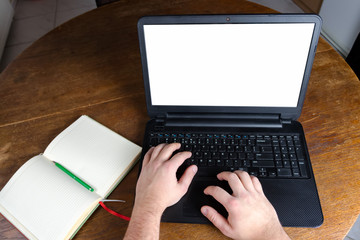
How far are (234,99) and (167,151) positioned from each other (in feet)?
0.77

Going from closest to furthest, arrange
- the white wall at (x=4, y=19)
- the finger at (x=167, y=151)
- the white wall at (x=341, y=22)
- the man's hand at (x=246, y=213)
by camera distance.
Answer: the man's hand at (x=246, y=213), the finger at (x=167, y=151), the white wall at (x=341, y=22), the white wall at (x=4, y=19)

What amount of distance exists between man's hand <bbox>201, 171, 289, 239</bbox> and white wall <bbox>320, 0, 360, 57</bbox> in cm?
197

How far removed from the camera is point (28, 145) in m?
0.80

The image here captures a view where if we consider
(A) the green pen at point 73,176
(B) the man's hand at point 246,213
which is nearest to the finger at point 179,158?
(B) the man's hand at point 246,213

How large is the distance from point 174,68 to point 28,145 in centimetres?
48

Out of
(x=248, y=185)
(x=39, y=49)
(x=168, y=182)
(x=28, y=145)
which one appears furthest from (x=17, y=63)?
(x=248, y=185)

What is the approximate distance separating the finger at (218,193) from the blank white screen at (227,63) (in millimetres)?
246

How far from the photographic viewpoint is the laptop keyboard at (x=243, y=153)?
2.25 feet

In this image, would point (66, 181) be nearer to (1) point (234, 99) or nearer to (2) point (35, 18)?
(1) point (234, 99)

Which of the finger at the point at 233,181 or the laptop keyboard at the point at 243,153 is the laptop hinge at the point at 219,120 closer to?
the laptop keyboard at the point at 243,153

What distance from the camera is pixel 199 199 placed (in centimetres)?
65

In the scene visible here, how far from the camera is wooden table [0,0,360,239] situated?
0.64 m

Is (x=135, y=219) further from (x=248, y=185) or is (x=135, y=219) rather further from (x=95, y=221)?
(x=248, y=185)

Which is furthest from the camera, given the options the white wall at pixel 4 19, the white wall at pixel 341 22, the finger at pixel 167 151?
the white wall at pixel 4 19
